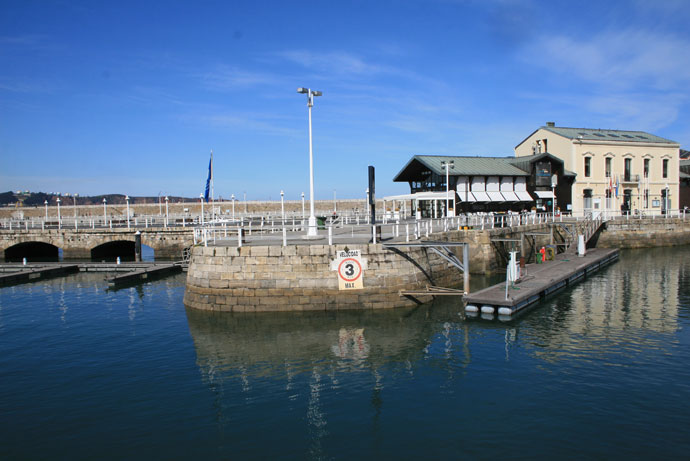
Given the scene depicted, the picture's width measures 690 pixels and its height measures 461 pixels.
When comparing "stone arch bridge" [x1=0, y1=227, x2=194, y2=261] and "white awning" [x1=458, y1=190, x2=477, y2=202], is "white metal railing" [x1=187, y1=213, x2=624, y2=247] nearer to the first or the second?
"white awning" [x1=458, y1=190, x2=477, y2=202]

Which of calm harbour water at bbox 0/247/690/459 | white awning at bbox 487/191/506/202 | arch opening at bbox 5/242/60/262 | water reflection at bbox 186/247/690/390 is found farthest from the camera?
arch opening at bbox 5/242/60/262

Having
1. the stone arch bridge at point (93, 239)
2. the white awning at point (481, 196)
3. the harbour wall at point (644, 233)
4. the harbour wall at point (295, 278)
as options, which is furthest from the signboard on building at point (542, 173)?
the stone arch bridge at point (93, 239)

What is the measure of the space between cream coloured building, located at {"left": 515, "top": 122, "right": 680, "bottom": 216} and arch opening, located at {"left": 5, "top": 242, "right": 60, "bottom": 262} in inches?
2310

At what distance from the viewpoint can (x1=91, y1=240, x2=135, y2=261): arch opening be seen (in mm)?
50531

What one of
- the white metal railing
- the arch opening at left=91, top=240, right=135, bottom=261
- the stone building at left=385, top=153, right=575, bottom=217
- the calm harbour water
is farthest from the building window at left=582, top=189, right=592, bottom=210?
the arch opening at left=91, top=240, right=135, bottom=261

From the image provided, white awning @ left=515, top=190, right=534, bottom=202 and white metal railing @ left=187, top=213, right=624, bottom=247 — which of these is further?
white awning @ left=515, top=190, right=534, bottom=202

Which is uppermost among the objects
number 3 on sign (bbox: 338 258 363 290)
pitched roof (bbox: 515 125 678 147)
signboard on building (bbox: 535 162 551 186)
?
pitched roof (bbox: 515 125 678 147)

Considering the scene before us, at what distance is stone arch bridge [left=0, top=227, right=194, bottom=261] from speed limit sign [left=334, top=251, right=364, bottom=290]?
105ft

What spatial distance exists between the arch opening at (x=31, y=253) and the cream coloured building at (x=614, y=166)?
5868cm

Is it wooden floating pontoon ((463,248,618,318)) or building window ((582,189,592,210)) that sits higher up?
building window ((582,189,592,210))

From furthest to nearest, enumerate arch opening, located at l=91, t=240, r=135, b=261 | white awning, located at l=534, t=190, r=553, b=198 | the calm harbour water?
1. arch opening, located at l=91, t=240, r=135, b=261
2. white awning, located at l=534, t=190, r=553, b=198
3. the calm harbour water

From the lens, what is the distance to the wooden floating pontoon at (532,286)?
63.6 ft

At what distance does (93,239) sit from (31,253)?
1178 centimetres

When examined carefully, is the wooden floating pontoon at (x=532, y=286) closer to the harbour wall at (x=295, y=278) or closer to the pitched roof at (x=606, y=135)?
the harbour wall at (x=295, y=278)
